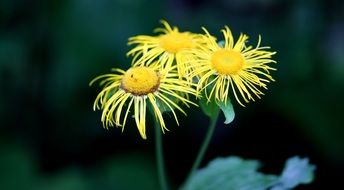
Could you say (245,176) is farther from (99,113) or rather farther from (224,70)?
(99,113)

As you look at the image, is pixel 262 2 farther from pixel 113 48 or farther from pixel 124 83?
pixel 124 83

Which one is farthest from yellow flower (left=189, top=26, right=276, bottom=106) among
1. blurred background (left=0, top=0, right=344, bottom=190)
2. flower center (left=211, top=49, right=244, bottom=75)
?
blurred background (left=0, top=0, right=344, bottom=190)

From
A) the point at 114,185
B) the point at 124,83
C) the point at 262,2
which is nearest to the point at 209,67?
the point at 124,83

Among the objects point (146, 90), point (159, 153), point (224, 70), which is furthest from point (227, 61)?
point (159, 153)

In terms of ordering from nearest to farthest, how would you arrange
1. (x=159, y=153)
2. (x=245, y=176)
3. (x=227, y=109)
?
(x=227, y=109) < (x=159, y=153) < (x=245, y=176)

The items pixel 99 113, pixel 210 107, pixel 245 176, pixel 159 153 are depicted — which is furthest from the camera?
pixel 99 113
